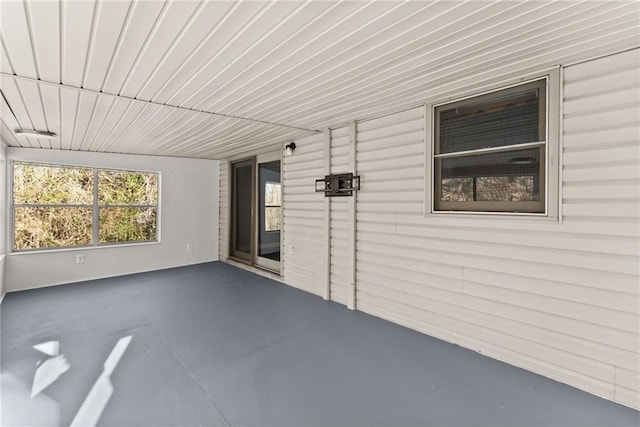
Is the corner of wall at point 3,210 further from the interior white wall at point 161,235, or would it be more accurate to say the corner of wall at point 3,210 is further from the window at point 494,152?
the window at point 494,152

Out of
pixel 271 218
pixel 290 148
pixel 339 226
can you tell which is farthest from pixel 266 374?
pixel 271 218

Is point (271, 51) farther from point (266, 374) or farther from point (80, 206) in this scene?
point (80, 206)

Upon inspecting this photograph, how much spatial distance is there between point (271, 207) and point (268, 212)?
116mm

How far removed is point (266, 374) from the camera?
2305mm

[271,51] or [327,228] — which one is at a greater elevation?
[271,51]

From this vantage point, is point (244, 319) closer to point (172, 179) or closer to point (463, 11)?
point (463, 11)

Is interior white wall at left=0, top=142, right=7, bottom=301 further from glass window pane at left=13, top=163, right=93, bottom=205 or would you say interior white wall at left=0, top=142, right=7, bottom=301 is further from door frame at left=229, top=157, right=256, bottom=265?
door frame at left=229, top=157, right=256, bottom=265

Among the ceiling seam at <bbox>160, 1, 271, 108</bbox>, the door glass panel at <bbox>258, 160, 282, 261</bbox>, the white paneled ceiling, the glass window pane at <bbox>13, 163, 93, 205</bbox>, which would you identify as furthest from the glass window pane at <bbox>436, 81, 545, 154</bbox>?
the glass window pane at <bbox>13, 163, 93, 205</bbox>

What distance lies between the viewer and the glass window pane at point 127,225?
5445 millimetres

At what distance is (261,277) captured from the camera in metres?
5.42

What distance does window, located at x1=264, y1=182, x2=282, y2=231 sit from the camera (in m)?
5.71

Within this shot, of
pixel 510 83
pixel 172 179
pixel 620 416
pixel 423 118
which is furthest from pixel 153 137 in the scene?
pixel 620 416

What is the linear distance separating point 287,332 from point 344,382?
101cm

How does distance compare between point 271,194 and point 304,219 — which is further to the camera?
point 271,194
